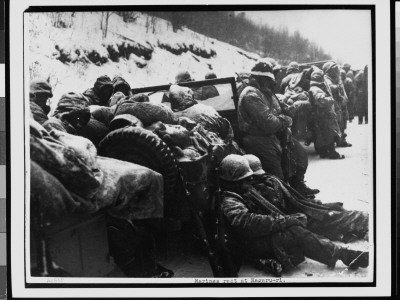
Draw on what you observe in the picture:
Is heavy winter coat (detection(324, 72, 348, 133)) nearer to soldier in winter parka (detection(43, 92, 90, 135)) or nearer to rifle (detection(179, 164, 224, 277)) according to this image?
rifle (detection(179, 164, 224, 277))

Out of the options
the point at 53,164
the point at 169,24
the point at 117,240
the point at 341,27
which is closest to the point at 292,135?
the point at 341,27

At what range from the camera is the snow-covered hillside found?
206 centimetres

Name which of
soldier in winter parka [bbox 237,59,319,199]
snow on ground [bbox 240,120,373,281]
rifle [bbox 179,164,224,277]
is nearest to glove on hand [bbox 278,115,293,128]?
soldier in winter parka [bbox 237,59,319,199]

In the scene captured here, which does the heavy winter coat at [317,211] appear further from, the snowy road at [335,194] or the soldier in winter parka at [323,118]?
the soldier in winter parka at [323,118]

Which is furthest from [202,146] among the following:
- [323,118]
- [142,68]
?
[323,118]

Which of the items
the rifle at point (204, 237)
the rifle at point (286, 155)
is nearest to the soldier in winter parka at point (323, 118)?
the rifle at point (286, 155)

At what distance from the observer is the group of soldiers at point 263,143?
2.03 m

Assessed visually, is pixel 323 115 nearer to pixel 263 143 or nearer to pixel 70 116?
pixel 263 143

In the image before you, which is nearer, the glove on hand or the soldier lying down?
the soldier lying down

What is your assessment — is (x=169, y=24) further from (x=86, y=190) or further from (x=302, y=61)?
(x=86, y=190)

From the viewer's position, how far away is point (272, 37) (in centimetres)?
207

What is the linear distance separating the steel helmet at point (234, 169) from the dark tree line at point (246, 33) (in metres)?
0.41

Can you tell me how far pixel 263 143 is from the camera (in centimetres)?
207

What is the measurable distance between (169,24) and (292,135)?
2.08 feet
